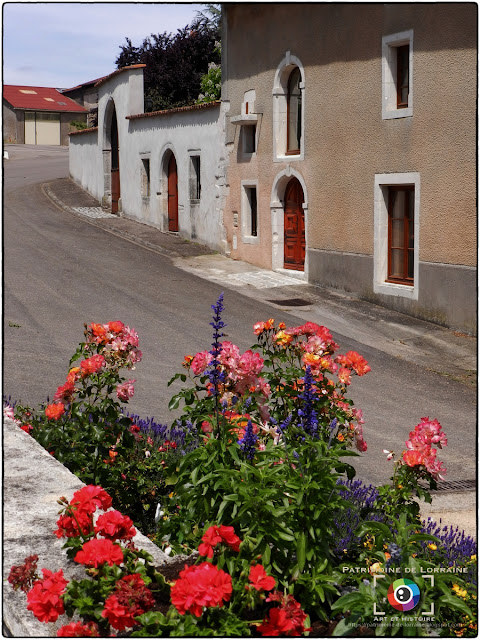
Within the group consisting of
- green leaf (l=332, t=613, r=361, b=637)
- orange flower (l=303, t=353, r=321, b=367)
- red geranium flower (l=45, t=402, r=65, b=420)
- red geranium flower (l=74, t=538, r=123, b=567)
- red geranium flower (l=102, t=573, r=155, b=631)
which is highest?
orange flower (l=303, t=353, r=321, b=367)

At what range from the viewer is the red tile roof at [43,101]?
5091 cm

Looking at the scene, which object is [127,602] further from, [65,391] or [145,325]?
[145,325]

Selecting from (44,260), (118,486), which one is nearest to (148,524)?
(118,486)

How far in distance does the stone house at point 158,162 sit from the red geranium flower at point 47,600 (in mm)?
18125

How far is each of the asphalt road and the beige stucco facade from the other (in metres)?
1.99

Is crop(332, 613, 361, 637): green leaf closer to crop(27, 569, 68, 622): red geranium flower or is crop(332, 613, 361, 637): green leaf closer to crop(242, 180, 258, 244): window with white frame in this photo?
crop(27, 569, 68, 622): red geranium flower

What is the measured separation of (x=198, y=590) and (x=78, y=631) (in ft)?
1.58

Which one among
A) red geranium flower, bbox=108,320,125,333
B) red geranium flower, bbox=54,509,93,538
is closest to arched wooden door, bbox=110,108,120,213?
red geranium flower, bbox=108,320,125,333

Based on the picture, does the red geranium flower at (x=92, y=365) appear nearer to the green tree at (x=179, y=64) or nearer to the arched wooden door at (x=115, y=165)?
the arched wooden door at (x=115, y=165)

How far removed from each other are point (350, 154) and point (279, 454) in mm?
13400

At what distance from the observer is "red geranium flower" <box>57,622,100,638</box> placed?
2828 mm

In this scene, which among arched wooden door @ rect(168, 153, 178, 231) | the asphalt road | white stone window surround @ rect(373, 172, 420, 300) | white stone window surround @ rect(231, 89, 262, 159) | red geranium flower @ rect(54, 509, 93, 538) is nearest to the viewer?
red geranium flower @ rect(54, 509, 93, 538)

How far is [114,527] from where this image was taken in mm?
3170

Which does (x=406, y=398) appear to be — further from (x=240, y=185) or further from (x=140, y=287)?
(x=240, y=185)
